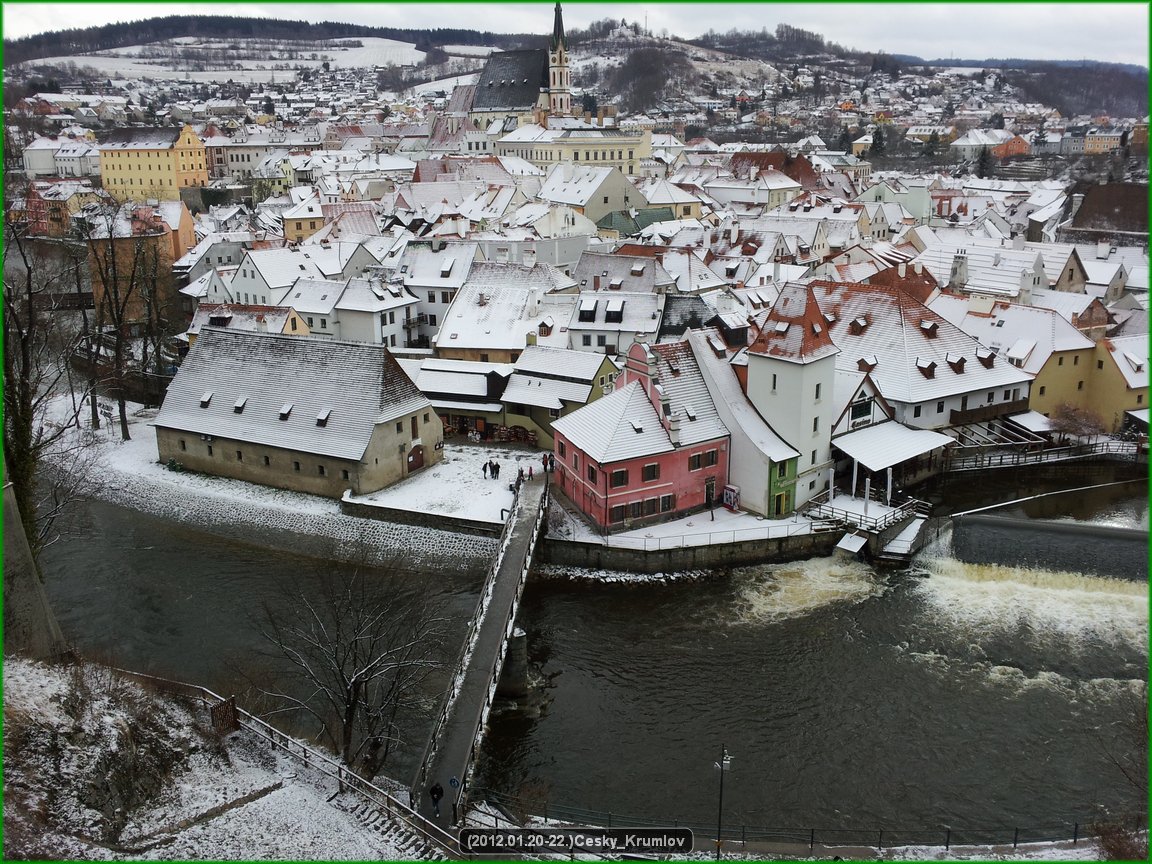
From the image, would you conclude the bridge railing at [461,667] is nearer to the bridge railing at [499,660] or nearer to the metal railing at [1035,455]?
the bridge railing at [499,660]

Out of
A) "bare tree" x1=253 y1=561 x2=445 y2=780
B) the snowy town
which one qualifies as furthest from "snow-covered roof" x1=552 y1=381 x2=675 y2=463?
"bare tree" x1=253 y1=561 x2=445 y2=780

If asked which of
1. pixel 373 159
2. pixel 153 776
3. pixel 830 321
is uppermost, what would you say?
pixel 373 159

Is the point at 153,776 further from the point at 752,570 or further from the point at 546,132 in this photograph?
the point at 546,132

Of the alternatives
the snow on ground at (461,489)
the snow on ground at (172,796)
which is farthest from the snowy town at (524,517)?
the snow on ground at (461,489)

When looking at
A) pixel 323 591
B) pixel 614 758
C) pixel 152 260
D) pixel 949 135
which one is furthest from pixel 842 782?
pixel 949 135

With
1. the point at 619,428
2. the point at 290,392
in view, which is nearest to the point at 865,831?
the point at 619,428
